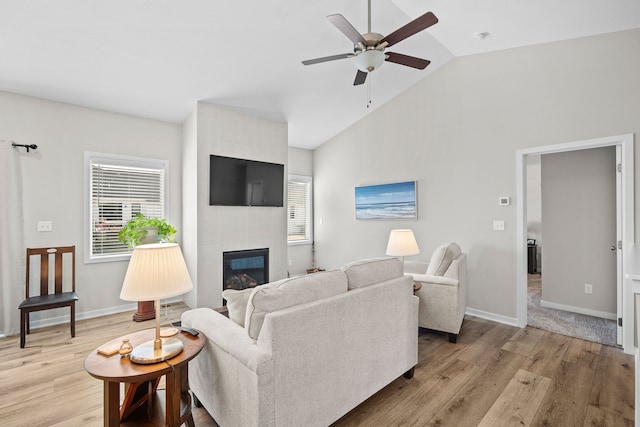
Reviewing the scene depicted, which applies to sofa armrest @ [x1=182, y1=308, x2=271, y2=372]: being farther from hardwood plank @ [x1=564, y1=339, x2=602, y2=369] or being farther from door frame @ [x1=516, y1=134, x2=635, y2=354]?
door frame @ [x1=516, y1=134, x2=635, y2=354]

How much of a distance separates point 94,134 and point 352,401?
4209 mm

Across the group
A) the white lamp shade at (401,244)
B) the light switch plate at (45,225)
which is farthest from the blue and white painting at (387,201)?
the light switch plate at (45,225)

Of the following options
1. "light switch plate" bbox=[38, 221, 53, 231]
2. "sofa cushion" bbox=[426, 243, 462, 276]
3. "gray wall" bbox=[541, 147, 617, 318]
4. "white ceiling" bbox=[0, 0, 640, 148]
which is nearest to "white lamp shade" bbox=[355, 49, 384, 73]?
"white ceiling" bbox=[0, 0, 640, 148]

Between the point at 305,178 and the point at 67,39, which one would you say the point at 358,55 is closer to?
the point at 67,39

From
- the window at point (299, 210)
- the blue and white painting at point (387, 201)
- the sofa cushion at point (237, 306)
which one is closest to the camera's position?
the sofa cushion at point (237, 306)

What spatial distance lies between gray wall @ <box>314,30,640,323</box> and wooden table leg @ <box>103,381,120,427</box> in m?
3.84

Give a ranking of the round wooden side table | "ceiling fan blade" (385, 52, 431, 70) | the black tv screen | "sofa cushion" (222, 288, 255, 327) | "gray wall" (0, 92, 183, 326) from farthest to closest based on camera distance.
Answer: the black tv screen
"gray wall" (0, 92, 183, 326)
"ceiling fan blade" (385, 52, 431, 70)
"sofa cushion" (222, 288, 255, 327)
the round wooden side table

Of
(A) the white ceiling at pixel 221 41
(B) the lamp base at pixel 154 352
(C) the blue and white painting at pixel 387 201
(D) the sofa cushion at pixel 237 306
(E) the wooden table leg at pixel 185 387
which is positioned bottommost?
(E) the wooden table leg at pixel 185 387

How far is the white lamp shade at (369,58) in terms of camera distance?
2.36 m

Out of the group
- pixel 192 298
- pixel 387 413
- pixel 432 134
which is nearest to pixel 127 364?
pixel 387 413

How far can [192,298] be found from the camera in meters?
4.18

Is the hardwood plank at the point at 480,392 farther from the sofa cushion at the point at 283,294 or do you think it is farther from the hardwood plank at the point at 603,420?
the sofa cushion at the point at 283,294

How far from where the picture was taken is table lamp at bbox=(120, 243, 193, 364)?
152 centimetres

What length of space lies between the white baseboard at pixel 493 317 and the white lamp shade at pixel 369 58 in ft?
10.6
